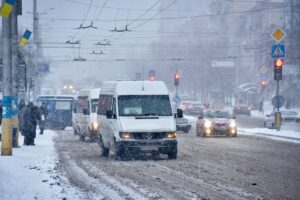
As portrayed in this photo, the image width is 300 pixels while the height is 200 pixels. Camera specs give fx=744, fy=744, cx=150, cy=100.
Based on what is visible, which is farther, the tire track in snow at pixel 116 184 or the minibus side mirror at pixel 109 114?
the minibus side mirror at pixel 109 114

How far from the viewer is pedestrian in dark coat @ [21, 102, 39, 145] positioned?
2809cm

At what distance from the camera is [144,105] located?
22.5 meters

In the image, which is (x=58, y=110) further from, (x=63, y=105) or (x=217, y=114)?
(x=217, y=114)

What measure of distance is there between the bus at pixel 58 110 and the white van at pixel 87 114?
11.4 m

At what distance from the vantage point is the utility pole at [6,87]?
68.1 ft

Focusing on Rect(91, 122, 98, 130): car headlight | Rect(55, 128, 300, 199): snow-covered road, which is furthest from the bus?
Rect(55, 128, 300, 199): snow-covered road

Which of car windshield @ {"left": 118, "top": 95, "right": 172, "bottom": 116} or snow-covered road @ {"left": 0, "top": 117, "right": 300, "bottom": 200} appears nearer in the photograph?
snow-covered road @ {"left": 0, "top": 117, "right": 300, "bottom": 200}

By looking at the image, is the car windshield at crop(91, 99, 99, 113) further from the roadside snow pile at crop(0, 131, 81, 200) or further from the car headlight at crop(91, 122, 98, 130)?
the roadside snow pile at crop(0, 131, 81, 200)

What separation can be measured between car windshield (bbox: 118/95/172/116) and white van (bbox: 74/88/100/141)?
1070 cm

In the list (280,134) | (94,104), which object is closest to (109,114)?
(94,104)

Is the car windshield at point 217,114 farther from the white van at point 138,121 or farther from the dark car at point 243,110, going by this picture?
the dark car at point 243,110

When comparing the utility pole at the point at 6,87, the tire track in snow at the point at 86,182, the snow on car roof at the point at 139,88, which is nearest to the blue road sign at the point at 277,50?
the snow on car roof at the point at 139,88

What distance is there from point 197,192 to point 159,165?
6349mm

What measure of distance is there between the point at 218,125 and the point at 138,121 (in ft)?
49.1
